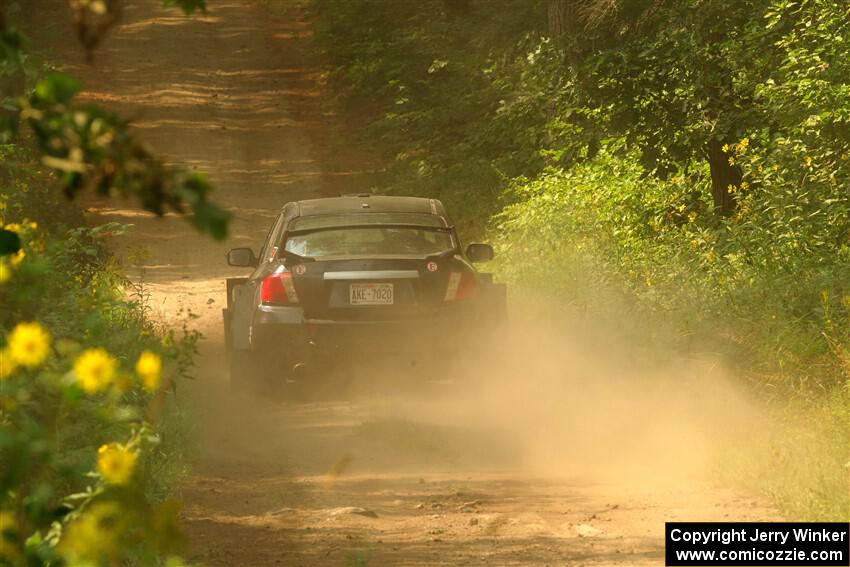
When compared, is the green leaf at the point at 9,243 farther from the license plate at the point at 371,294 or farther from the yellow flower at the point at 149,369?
the license plate at the point at 371,294

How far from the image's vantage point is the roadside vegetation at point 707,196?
9422mm

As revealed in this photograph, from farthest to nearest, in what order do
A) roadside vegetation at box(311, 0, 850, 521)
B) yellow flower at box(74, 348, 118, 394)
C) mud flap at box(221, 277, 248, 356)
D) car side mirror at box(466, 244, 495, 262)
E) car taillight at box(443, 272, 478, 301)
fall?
mud flap at box(221, 277, 248, 356), car side mirror at box(466, 244, 495, 262), car taillight at box(443, 272, 478, 301), roadside vegetation at box(311, 0, 850, 521), yellow flower at box(74, 348, 118, 394)

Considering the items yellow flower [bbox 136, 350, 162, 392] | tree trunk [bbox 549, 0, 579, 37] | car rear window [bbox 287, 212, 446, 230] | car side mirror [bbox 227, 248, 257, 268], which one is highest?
tree trunk [bbox 549, 0, 579, 37]

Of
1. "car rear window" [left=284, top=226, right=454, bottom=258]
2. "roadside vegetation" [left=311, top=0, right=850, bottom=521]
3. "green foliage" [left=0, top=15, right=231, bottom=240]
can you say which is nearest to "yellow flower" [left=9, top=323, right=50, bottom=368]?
"green foliage" [left=0, top=15, right=231, bottom=240]

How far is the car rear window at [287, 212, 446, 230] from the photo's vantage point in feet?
37.3

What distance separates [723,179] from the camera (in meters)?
15.8

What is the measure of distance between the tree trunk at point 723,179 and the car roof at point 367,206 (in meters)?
4.79

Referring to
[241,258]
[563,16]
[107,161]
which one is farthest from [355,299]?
[563,16]

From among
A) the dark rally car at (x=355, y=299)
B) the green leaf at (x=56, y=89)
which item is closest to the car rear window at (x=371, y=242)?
the dark rally car at (x=355, y=299)

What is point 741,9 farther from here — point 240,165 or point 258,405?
point 240,165

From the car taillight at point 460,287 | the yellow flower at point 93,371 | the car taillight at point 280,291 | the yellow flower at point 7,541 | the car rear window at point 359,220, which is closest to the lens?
the yellow flower at point 93,371

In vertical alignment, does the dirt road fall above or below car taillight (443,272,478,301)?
below

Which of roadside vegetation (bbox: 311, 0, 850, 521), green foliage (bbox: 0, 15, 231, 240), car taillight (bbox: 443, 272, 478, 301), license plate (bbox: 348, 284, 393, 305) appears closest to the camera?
green foliage (bbox: 0, 15, 231, 240)

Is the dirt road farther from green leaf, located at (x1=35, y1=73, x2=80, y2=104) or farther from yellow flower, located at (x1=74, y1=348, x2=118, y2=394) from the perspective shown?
green leaf, located at (x1=35, y1=73, x2=80, y2=104)
